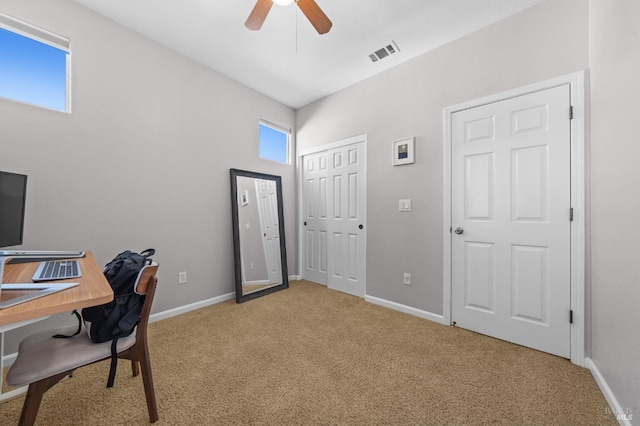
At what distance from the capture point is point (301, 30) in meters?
2.36

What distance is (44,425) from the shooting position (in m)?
1.29

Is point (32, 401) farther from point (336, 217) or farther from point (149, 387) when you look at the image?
point (336, 217)

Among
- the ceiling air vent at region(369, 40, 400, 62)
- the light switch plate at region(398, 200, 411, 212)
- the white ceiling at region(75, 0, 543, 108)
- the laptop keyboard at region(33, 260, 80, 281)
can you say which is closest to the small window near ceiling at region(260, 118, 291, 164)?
the white ceiling at region(75, 0, 543, 108)

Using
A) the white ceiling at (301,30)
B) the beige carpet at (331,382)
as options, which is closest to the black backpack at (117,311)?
the beige carpet at (331,382)

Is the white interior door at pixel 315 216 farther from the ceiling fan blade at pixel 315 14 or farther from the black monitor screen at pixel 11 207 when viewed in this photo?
the black monitor screen at pixel 11 207

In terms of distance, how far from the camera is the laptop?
88 centimetres

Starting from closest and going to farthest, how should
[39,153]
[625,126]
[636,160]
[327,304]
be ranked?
[636,160] < [625,126] < [39,153] < [327,304]

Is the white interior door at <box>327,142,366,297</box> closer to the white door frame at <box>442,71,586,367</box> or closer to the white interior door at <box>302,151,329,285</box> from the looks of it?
the white interior door at <box>302,151,329,285</box>

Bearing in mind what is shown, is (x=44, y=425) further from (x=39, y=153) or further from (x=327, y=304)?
(x=327, y=304)

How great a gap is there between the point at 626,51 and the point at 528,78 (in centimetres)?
77

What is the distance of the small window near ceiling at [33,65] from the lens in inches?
72.7

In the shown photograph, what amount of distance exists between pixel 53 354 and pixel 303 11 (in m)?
2.24

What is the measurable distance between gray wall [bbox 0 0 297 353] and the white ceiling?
0.26m

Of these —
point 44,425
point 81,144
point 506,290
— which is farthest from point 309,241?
point 44,425
